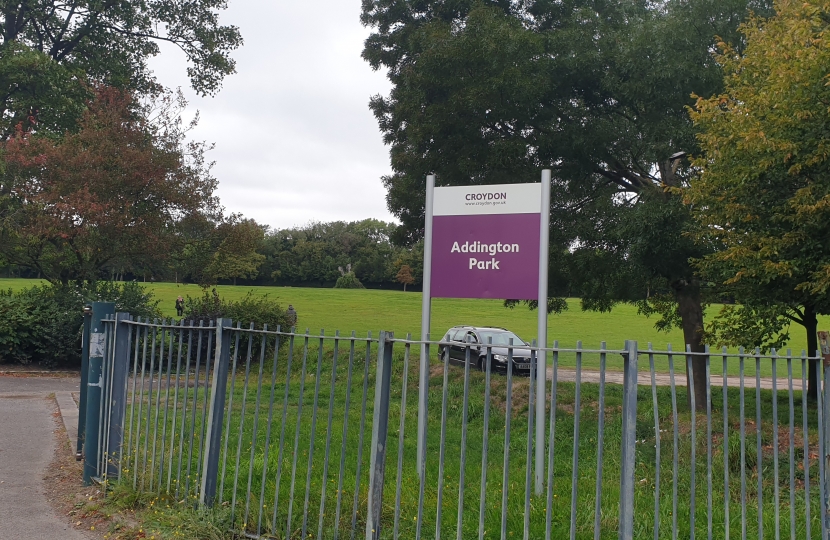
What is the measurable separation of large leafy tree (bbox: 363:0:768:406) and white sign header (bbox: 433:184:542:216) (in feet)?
16.3

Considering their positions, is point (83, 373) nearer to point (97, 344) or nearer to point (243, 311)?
point (97, 344)

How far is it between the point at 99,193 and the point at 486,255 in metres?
14.1

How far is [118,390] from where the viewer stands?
22.0 ft

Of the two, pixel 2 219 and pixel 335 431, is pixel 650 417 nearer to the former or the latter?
pixel 335 431

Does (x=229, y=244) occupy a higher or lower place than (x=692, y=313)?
higher

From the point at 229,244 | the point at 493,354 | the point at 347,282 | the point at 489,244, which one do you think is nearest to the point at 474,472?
the point at 489,244

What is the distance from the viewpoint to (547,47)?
49.2ft

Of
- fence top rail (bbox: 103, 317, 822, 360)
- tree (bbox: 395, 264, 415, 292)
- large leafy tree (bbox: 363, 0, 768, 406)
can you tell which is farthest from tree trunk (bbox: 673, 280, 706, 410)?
tree (bbox: 395, 264, 415, 292)

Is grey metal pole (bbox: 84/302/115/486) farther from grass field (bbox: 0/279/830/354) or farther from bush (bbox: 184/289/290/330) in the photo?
grass field (bbox: 0/279/830/354)

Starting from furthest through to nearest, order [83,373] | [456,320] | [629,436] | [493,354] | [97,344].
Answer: [456,320] < [493,354] < [83,373] < [97,344] < [629,436]

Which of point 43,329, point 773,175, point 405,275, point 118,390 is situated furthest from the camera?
point 405,275

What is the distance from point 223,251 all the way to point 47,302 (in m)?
4.77

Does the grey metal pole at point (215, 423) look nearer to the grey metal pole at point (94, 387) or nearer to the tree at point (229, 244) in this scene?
the grey metal pole at point (94, 387)

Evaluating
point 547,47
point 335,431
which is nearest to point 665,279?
point 547,47
